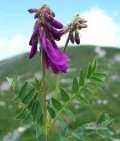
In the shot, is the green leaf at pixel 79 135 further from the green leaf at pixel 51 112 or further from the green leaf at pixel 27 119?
the green leaf at pixel 27 119

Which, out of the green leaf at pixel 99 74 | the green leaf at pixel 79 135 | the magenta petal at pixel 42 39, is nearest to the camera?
the magenta petal at pixel 42 39

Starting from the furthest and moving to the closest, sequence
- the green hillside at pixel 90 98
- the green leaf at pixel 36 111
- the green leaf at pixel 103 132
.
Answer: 1. the green hillside at pixel 90 98
2. the green leaf at pixel 103 132
3. the green leaf at pixel 36 111

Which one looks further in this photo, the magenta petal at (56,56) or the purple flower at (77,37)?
the purple flower at (77,37)

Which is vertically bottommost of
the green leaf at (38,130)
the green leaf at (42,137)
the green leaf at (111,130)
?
the green leaf at (111,130)

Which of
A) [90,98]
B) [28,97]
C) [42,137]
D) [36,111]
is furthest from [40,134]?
[90,98]

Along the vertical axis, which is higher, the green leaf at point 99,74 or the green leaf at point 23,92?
the green leaf at point 99,74

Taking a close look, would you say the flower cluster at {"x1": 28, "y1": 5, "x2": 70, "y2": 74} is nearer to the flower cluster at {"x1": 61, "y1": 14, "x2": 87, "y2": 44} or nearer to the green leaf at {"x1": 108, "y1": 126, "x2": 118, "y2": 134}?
the flower cluster at {"x1": 61, "y1": 14, "x2": 87, "y2": 44}

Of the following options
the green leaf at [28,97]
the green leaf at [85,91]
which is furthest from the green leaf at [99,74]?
the green leaf at [28,97]

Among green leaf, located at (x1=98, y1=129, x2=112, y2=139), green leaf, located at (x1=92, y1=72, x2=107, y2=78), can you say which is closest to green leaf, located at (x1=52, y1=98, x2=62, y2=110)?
green leaf, located at (x1=98, y1=129, x2=112, y2=139)

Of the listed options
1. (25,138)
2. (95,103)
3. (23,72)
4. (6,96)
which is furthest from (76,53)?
(25,138)
